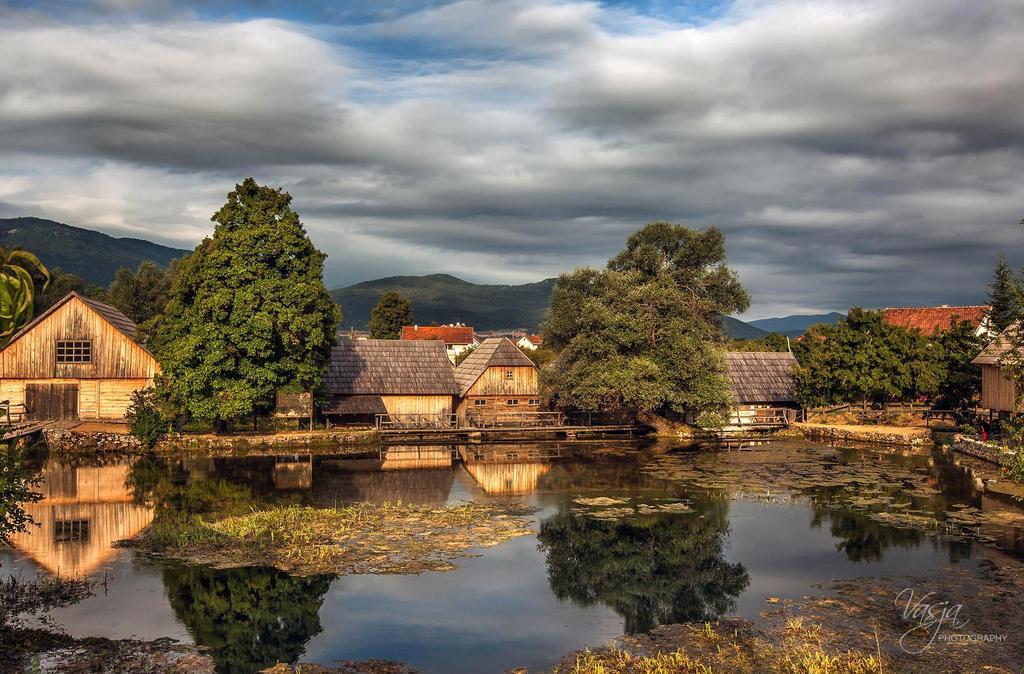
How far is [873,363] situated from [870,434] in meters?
4.85

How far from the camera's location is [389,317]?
10950cm

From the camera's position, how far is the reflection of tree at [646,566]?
17422 millimetres

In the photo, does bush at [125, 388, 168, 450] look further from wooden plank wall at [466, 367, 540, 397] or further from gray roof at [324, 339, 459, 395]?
wooden plank wall at [466, 367, 540, 397]

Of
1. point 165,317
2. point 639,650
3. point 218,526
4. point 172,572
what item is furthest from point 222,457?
point 639,650

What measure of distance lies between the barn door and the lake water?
7486mm

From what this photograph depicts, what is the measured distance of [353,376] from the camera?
49.4 meters

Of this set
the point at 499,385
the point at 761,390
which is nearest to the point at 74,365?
the point at 499,385

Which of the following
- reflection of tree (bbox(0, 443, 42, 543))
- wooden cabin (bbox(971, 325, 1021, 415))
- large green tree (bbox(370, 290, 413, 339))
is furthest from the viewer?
large green tree (bbox(370, 290, 413, 339))

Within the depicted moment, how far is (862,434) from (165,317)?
40.1 metres

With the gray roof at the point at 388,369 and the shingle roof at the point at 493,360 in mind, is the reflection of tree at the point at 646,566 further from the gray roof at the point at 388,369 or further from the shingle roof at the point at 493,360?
the gray roof at the point at 388,369

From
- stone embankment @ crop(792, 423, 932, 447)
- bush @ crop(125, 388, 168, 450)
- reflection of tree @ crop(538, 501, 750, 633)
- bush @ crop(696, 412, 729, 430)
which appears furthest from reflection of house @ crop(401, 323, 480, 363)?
reflection of tree @ crop(538, 501, 750, 633)

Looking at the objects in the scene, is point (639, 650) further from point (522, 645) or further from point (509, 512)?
point (509, 512)

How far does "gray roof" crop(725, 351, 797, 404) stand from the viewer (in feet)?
176

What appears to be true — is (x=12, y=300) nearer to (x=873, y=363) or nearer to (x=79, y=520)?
(x=79, y=520)
